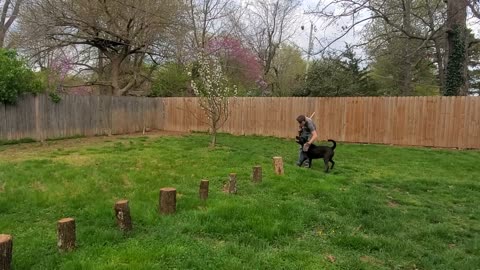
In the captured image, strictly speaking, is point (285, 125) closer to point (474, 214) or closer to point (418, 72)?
point (474, 214)

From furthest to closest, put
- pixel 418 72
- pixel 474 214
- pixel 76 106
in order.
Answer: pixel 418 72
pixel 76 106
pixel 474 214

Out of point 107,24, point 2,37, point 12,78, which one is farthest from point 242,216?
point 2,37

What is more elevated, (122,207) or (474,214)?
(122,207)

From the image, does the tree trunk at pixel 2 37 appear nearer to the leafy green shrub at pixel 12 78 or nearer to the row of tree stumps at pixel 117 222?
the leafy green shrub at pixel 12 78

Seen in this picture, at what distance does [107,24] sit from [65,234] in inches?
561

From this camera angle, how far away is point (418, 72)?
77.9ft

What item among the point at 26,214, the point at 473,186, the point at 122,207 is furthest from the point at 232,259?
the point at 473,186

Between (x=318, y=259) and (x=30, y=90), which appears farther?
(x=30, y=90)

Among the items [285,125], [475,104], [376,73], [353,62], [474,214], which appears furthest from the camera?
[376,73]

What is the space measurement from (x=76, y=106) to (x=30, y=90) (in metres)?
2.07

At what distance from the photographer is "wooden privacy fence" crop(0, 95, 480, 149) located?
1230cm

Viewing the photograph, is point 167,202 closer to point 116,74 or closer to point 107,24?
point 107,24

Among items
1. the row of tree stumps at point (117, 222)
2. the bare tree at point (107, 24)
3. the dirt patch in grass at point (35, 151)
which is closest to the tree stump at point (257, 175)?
the row of tree stumps at point (117, 222)

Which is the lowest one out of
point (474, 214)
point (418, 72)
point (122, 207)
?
point (474, 214)
